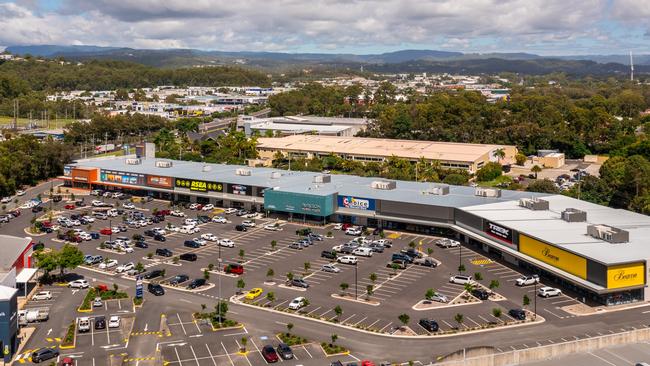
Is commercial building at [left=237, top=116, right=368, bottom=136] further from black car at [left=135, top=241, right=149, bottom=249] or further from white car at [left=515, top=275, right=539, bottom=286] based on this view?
white car at [left=515, top=275, right=539, bottom=286]

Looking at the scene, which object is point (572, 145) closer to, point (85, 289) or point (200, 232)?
point (200, 232)

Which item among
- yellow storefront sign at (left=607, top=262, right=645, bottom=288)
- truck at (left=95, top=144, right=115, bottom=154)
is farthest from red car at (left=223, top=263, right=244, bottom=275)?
truck at (left=95, top=144, right=115, bottom=154)

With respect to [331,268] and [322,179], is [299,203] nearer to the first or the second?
[322,179]

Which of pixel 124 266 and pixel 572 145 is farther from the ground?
pixel 572 145

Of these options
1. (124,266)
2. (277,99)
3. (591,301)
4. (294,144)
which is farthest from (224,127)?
(591,301)

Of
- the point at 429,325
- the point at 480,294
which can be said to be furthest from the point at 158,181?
the point at 429,325

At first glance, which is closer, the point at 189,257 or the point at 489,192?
the point at 189,257
